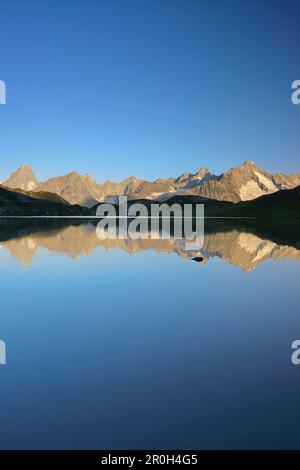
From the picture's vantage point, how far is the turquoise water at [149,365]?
42.3 ft

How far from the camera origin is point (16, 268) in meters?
50.0

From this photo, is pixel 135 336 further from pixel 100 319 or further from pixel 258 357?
pixel 258 357

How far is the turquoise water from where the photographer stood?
12898mm

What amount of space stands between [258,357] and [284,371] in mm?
1801

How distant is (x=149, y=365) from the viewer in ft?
60.9

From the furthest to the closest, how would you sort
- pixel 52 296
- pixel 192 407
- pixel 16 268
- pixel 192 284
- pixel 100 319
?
pixel 16 268
pixel 192 284
pixel 52 296
pixel 100 319
pixel 192 407

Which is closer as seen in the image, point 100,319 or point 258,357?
point 258,357

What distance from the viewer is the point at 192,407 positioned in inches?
571
